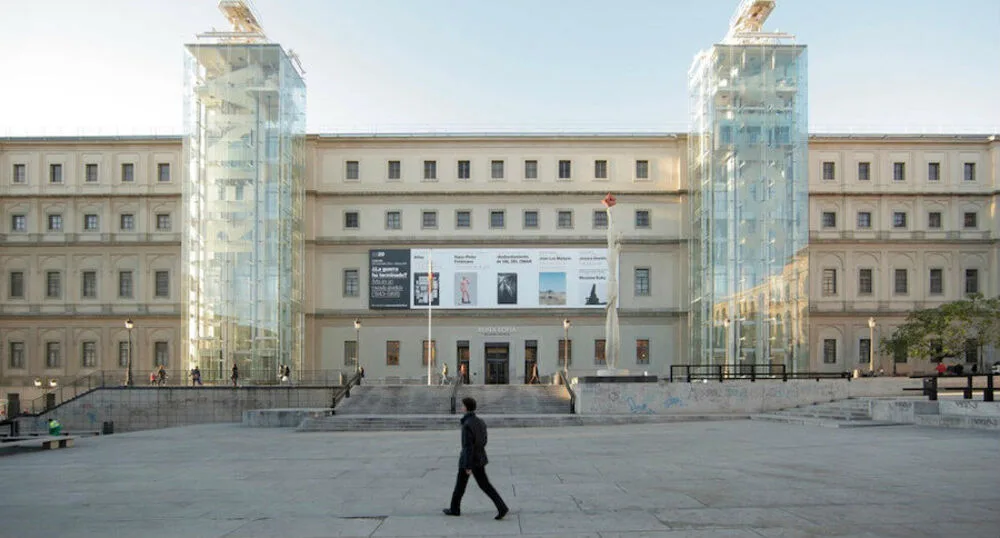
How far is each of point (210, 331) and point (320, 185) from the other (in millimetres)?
11346

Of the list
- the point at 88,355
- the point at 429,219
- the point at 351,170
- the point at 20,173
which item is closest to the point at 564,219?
the point at 429,219

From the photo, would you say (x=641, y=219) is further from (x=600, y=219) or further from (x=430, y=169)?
(x=430, y=169)

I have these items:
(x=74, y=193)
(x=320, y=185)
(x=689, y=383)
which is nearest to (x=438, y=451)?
(x=689, y=383)

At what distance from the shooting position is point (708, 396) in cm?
3061

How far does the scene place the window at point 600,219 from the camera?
171 feet

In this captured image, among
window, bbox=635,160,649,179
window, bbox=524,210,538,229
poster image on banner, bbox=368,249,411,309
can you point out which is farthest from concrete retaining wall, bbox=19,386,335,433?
window, bbox=635,160,649,179

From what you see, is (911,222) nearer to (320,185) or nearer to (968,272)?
(968,272)

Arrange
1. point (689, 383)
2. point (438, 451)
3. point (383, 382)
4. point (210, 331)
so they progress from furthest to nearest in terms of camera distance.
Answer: point (383, 382) → point (210, 331) → point (689, 383) → point (438, 451)

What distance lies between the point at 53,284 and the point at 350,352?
19.9 m

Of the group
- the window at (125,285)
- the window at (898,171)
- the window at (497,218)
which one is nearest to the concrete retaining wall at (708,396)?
the window at (497,218)

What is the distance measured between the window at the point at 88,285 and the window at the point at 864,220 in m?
48.6

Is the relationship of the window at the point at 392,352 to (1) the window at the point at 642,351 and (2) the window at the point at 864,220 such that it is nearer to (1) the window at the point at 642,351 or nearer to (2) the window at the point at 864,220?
(1) the window at the point at 642,351

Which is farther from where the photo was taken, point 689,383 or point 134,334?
point 134,334

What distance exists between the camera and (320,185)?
52.8m
